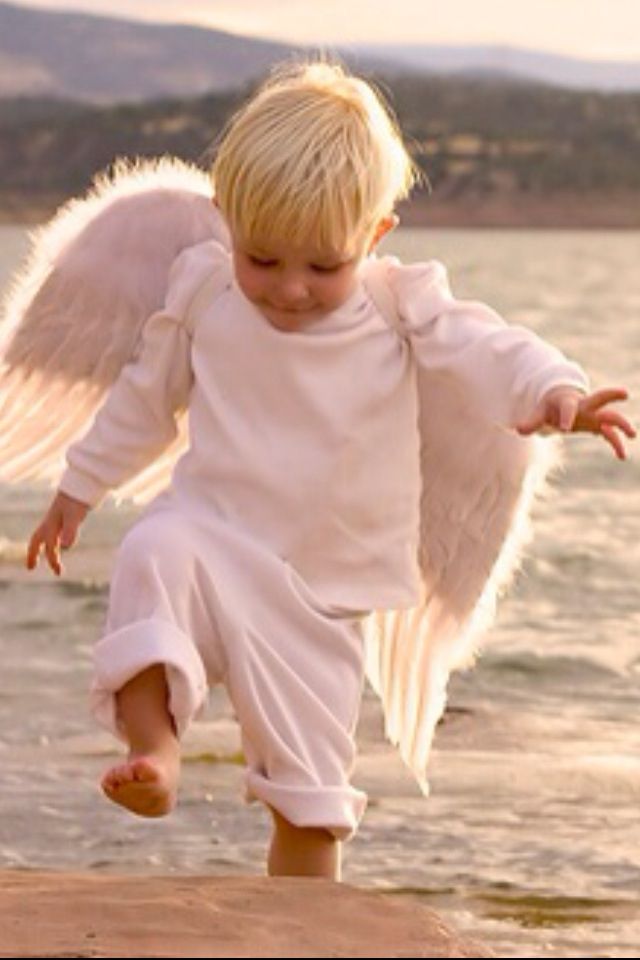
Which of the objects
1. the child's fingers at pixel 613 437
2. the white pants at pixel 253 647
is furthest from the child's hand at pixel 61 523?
the child's fingers at pixel 613 437

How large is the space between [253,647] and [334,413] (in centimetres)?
41

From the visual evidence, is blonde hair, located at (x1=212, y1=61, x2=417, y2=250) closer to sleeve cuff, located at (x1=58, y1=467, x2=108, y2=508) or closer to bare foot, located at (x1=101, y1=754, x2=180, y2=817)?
sleeve cuff, located at (x1=58, y1=467, x2=108, y2=508)

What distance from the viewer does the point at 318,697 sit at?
547 cm

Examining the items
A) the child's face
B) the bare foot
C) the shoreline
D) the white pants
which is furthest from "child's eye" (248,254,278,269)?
the shoreline

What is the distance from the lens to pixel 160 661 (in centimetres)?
522

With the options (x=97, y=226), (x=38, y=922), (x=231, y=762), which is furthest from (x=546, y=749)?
(x=38, y=922)

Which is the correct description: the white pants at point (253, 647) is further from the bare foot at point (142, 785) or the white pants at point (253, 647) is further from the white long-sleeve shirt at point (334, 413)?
the bare foot at point (142, 785)

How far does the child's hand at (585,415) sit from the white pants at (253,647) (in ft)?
1.68

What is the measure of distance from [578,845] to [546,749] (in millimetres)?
1321

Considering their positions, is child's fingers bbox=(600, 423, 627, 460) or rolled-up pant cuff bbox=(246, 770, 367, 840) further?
rolled-up pant cuff bbox=(246, 770, 367, 840)

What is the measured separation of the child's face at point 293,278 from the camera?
17.4 ft

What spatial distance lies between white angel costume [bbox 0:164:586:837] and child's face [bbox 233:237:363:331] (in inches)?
1.6

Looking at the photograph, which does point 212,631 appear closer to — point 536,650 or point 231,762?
point 231,762

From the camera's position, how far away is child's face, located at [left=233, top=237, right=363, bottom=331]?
5.32 metres
